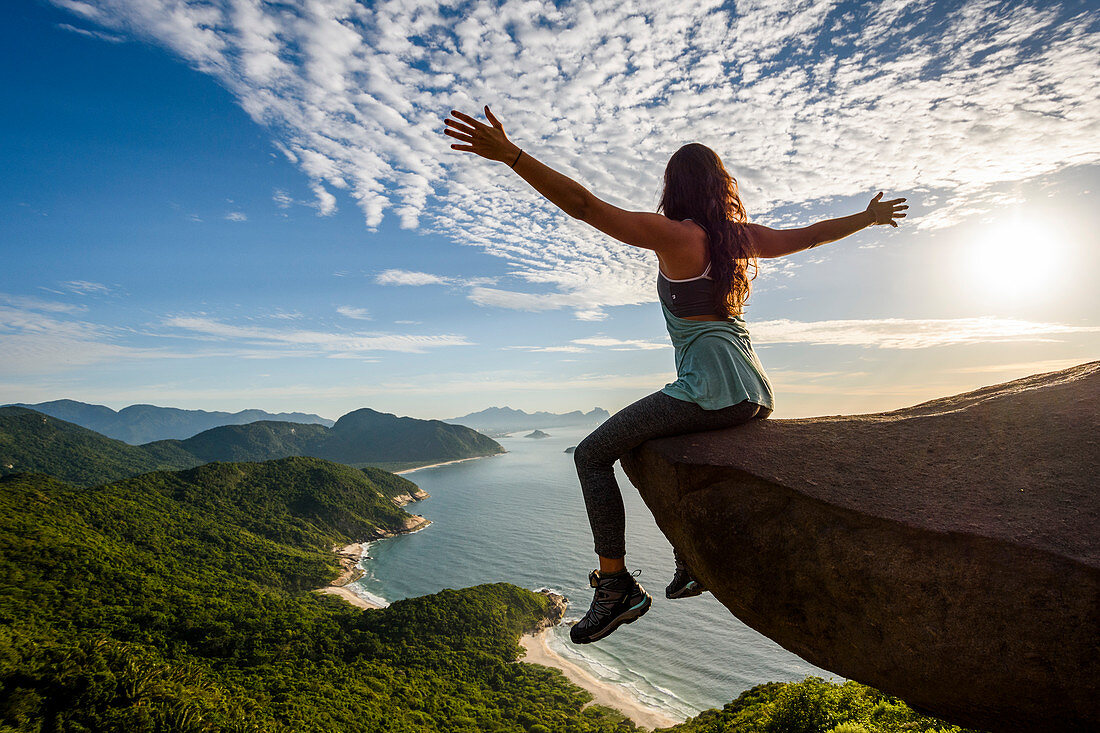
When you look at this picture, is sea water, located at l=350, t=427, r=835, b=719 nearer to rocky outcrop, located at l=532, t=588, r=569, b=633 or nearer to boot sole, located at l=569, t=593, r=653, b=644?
rocky outcrop, located at l=532, t=588, r=569, b=633

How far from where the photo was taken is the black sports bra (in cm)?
318

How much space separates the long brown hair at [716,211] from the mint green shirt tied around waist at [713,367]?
0.16 meters

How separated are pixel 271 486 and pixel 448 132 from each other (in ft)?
311

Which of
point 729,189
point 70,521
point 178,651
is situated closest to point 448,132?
point 729,189

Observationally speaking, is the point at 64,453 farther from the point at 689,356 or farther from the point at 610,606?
the point at 689,356

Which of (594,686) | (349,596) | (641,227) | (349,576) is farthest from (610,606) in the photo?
(349,576)

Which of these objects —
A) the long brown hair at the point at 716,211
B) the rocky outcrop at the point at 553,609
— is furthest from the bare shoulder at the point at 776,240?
the rocky outcrop at the point at 553,609

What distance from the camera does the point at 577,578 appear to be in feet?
179

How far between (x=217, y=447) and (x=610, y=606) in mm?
188178

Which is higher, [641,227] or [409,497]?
[641,227]

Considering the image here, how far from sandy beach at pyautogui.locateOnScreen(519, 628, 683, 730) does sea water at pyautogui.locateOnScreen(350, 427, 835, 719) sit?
96 centimetres

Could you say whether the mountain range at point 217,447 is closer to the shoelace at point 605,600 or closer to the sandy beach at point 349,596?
the sandy beach at point 349,596

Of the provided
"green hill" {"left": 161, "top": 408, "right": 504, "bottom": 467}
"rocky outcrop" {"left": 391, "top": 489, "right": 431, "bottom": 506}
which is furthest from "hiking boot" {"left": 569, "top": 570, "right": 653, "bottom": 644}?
"green hill" {"left": 161, "top": 408, "right": 504, "bottom": 467}

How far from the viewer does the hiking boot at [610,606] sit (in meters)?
3.23
